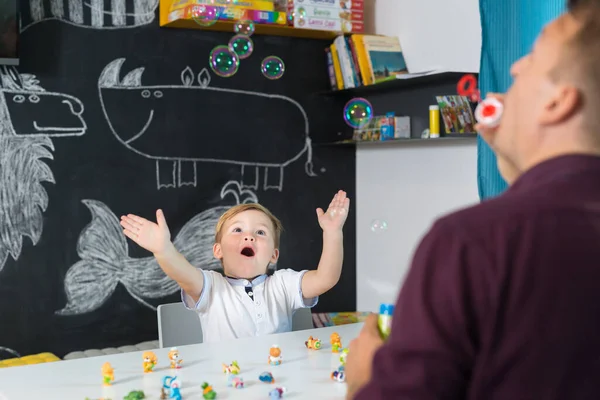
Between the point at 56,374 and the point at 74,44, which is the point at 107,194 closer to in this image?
the point at 74,44

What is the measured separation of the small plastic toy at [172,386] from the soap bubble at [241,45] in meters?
2.42

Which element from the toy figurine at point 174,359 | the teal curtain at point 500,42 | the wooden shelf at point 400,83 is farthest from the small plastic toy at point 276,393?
the wooden shelf at point 400,83

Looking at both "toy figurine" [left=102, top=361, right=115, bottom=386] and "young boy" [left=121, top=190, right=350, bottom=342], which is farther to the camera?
"young boy" [left=121, top=190, right=350, bottom=342]

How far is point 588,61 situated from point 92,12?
3295mm

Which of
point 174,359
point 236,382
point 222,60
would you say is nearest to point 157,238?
point 174,359

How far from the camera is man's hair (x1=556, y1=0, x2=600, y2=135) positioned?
762mm

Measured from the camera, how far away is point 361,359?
3.07ft

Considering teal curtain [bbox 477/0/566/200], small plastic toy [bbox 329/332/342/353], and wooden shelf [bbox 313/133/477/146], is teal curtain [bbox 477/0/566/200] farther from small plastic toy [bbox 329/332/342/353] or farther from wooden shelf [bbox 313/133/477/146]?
small plastic toy [bbox 329/332/342/353]

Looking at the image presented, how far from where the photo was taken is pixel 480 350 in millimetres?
727

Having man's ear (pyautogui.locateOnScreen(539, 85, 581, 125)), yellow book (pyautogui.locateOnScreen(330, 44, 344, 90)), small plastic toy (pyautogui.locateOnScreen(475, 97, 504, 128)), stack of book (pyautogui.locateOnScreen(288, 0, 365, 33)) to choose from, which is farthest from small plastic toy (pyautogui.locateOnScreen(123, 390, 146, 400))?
yellow book (pyautogui.locateOnScreen(330, 44, 344, 90))

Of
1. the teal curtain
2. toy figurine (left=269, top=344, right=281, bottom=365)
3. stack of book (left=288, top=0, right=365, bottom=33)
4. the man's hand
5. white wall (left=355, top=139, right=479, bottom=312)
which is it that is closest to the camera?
the man's hand

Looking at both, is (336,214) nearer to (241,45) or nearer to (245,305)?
(245,305)

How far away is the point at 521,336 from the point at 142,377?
3.98 feet

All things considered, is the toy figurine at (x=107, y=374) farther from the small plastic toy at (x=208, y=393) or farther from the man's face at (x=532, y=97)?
the man's face at (x=532, y=97)
